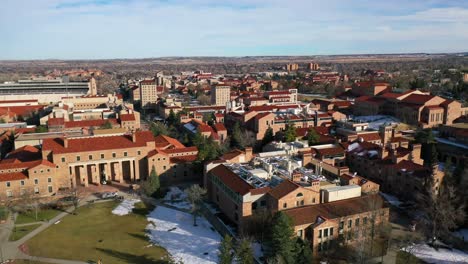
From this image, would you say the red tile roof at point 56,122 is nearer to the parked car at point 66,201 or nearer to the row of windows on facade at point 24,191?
the row of windows on facade at point 24,191

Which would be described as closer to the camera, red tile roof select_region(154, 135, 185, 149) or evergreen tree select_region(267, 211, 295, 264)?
evergreen tree select_region(267, 211, 295, 264)

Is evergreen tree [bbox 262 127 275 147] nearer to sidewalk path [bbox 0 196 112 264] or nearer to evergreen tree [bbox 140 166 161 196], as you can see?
evergreen tree [bbox 140 166 161 196]

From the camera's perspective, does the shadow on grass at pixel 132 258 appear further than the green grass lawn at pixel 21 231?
No

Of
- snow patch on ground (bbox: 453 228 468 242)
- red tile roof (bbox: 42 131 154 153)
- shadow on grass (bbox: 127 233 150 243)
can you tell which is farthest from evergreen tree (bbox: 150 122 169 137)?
snow patch on ground (bbox: 453 228 468 242)

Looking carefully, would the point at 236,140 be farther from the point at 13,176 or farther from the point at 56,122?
the point at 56,122

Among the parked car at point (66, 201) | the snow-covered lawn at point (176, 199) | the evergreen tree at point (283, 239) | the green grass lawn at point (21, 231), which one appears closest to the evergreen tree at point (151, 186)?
the snow-covered lawn at point (176, 199)
